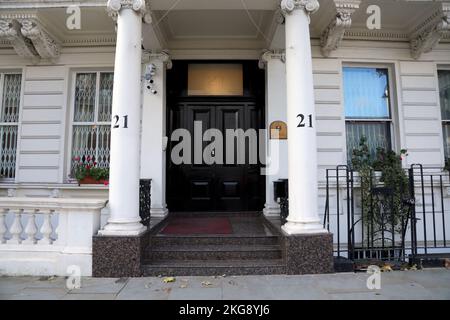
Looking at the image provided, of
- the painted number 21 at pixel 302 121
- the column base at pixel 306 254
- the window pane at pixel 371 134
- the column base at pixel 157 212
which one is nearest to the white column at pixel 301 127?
the painted number 21 at pixel 302 121

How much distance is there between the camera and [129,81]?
4.36 meters

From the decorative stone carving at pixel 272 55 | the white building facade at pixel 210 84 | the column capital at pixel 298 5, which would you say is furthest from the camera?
the decorative stone carving at pixel 272 55

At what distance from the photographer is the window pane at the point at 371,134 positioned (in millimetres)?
6523

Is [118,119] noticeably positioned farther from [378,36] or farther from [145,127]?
[378,36]

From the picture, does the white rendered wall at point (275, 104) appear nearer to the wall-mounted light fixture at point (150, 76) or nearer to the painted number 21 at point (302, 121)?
the painted number 21 at point (302, 121)

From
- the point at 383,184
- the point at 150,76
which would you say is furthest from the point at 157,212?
the point at 383,184

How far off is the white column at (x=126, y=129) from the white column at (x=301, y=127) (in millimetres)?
2264

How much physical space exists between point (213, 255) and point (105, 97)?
4450mm

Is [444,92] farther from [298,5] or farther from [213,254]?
[213,254]

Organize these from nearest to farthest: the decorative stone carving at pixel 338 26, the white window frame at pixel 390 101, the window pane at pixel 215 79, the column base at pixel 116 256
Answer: the column base at pixel 116 256 < the decorative stone carving at pixel 338 26 < the white window frame at pixel 390 101 < the window pane at pixel 215 79

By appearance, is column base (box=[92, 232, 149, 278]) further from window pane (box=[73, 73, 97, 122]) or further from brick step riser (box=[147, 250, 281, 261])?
window pane (box=[73, 73, 97, 122])

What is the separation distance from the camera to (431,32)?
5953 mm

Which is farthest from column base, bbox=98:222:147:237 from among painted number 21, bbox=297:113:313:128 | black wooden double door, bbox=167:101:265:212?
painted number 21, bbox=297:113:313:128
